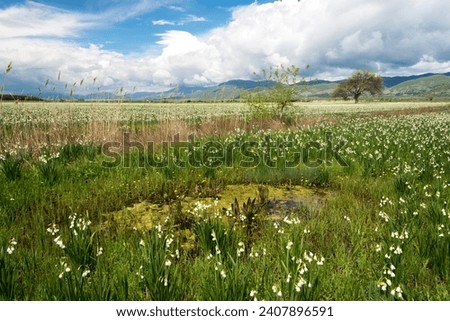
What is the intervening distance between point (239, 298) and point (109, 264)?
72.7 inches

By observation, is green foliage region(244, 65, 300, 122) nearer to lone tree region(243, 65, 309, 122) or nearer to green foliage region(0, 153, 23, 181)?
lone tree region(243, 65, 309, 122)

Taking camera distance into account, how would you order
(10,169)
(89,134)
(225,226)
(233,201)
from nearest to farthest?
(225,226)
(233,201)
(10,169)
(89,134)

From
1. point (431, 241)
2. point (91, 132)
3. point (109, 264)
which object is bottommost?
point (109, 264)

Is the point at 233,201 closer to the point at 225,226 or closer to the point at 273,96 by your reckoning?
the point at 225,226

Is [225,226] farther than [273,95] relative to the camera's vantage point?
No

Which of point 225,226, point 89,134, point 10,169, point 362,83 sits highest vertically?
point 362,83

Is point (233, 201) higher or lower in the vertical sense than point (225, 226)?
lower

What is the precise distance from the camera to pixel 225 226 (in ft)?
14.3

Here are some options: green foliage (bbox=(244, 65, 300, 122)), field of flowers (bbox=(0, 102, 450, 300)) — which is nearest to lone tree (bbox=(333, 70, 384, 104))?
green foliage (bbox=(244, 65, 300, 122))

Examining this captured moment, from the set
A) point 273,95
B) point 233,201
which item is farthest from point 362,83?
point 233,201

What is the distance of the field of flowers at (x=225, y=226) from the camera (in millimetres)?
3021

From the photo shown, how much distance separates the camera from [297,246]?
3568 millimetres
